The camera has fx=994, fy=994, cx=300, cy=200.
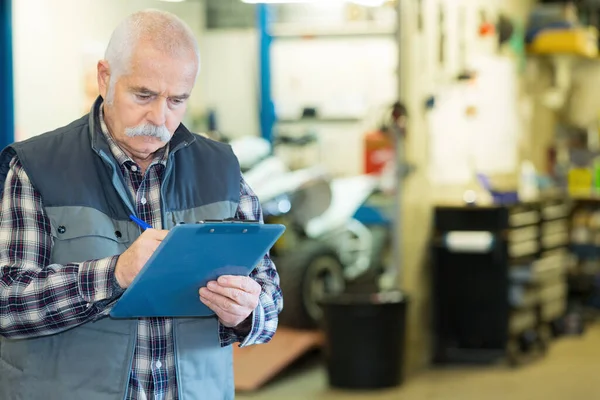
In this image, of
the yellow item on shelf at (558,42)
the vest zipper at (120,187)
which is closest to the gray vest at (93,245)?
the vest zipper at (120,187)

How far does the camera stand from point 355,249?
651 cm

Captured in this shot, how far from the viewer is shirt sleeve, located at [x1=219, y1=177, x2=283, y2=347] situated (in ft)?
6.55

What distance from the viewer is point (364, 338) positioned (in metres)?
5.40

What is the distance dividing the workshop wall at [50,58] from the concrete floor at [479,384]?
186 cm

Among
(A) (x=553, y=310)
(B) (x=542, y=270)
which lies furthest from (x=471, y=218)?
(A) (x=553, y=310)

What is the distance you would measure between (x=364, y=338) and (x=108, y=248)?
3.60 meters

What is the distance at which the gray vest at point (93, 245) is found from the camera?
1897 mm

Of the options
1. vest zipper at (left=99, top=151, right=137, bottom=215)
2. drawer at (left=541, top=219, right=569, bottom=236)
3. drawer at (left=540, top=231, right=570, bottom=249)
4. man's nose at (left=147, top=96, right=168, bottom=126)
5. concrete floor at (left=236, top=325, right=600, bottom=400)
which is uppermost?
man's nose at (left=147, top=96, right=168, bottom=126)

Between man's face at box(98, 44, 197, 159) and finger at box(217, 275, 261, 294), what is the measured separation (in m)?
0.30

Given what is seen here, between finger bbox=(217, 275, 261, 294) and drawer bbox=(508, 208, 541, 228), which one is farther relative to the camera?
drawer bbox=(508, 208, 541, 228)

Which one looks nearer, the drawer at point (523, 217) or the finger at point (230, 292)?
the finger at point (230, 292)

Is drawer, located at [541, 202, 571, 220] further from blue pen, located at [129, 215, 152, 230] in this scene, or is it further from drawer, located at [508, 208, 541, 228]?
blue pen, located at [129, 215, 152, 230]

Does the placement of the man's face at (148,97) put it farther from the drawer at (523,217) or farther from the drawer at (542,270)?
the drawer at (542,270)

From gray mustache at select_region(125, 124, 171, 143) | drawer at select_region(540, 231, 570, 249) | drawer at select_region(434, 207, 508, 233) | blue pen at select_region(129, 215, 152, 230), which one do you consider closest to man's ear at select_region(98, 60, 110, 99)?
gray mustache at select_region(125, 124, 171, 143)
